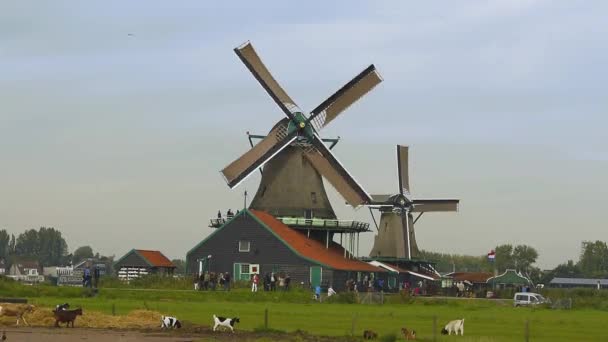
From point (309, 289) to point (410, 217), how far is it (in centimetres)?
2552

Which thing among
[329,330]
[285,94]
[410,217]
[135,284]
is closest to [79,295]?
[135,284]

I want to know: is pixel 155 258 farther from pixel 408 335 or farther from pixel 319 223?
pixel 408 335

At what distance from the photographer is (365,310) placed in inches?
2031

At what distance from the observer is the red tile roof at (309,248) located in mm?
75250

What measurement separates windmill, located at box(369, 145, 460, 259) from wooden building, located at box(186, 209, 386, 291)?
1438cm

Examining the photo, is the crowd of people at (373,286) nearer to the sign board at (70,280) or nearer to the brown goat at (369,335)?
the sign board at (70,280)

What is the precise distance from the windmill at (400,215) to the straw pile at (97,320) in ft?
186

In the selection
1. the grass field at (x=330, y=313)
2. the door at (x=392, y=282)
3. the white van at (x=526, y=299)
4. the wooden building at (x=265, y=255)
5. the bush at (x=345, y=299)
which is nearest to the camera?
the grass field at (x=330, y=313)

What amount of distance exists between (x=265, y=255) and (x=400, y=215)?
21763mm

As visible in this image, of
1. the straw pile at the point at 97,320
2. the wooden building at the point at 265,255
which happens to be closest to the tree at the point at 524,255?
the wooden building at the point at 265,255

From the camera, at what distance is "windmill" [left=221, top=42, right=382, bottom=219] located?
265ft

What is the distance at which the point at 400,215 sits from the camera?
312 feet

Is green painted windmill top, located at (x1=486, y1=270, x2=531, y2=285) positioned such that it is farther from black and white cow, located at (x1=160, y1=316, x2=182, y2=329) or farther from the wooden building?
black and white cow, located at (x1=160, y1=316, x2=182, y2=329)

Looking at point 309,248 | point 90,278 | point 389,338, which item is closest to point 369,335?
point 389,338
